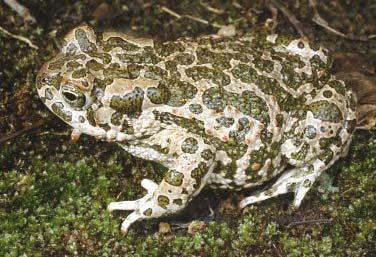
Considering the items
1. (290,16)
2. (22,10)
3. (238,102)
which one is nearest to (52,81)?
A: (238,102)

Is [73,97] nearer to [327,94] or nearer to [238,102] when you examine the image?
[238,102]

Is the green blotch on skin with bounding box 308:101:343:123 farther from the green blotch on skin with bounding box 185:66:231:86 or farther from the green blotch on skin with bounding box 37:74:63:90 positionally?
the green blotch on skin with bounding box 37:74:63:90

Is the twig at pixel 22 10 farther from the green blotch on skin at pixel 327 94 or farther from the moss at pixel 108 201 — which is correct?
the green blotch on skin at pixel 327 94

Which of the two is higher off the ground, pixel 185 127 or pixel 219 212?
pixel 185 127

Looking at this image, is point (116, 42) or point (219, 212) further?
point (219, 212)

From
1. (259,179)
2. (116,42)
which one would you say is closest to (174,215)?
(259,179)

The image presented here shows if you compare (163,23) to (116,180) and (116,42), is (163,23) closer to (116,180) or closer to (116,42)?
(116,42)

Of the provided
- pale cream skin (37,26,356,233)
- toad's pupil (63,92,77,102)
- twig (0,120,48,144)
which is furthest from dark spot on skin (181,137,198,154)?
twig (0,120,48,144)

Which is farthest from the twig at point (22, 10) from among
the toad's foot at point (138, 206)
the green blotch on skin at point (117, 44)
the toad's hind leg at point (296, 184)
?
the toad's hind leg at point (296, 184)
